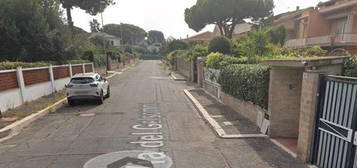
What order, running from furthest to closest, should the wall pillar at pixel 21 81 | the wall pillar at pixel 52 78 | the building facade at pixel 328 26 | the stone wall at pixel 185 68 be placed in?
the stone wall at pixel 185 68
the building facade at pixel 328 26
the wall pillar at pixel 52 78
the wall pillar at pixel 21 81

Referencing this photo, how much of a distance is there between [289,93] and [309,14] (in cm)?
2494

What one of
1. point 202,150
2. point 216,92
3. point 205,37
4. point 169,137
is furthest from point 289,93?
point 205,37

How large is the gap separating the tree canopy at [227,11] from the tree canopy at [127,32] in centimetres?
7617

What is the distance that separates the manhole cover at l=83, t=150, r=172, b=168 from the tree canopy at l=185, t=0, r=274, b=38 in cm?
3532

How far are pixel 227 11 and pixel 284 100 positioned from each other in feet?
112

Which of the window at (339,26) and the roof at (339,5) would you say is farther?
the window at (339,26)

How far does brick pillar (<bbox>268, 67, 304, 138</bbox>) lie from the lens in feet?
20.1

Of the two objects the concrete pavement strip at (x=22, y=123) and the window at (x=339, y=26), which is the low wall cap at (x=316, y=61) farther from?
the window at (x=339, y=26)

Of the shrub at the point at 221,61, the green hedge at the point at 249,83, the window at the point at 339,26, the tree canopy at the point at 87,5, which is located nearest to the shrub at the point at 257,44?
the shrub at the point at 221,61

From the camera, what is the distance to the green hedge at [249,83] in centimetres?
679

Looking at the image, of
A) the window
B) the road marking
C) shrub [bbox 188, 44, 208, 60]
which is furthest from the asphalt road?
the window

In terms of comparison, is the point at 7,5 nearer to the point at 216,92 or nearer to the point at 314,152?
the point at 216,92

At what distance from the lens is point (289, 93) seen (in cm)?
618

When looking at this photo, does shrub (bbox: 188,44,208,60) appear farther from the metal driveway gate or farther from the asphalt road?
the metal driveway gate
